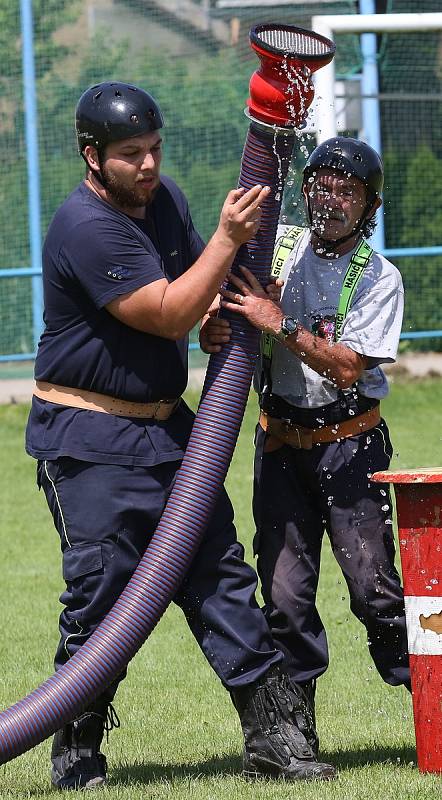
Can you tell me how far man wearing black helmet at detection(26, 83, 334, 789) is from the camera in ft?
16.2

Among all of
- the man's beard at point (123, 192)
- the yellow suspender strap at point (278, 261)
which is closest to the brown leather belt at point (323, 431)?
the yellow suspender strap at point (278, 261)

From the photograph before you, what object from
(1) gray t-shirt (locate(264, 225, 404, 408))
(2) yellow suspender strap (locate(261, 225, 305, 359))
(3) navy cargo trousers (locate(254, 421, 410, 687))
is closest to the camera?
(1) gray t-shirt (locate(264, 225, 404, 408))

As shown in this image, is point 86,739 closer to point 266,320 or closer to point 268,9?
point 266,320

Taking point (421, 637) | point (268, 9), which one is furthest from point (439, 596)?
point (268, 9)

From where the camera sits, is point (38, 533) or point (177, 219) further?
point (38, 533)

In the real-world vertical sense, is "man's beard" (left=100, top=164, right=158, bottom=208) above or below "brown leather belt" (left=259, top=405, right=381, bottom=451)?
above

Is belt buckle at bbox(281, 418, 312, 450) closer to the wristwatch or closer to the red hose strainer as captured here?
the wristwatch

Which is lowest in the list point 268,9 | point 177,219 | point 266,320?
point 266,320

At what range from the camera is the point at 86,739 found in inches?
207

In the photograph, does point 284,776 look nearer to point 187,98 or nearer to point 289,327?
point 289,327

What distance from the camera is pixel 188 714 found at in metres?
6.38

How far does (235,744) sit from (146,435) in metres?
1.52

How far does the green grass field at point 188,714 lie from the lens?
5059 millimetres

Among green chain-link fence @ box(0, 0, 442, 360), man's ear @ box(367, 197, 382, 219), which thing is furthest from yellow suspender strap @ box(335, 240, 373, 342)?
green chain-link fence @ box(0, 0, 442, 360)
